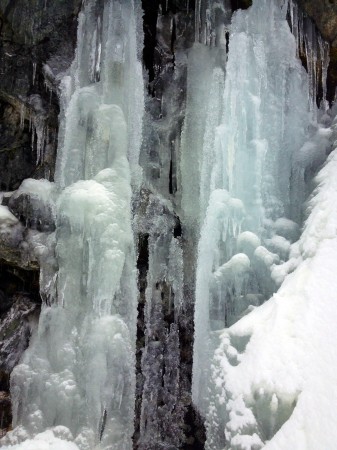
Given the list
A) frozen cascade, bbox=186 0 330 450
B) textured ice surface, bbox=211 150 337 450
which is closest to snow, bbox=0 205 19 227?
frozen cascade, bbox=186 0 330 450

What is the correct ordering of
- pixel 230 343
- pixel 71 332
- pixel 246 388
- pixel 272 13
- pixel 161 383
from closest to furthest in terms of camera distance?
pixel 246 388 < pixel 230 343 < pixel 71 332 < pixel 272 13 < pixel 161 383

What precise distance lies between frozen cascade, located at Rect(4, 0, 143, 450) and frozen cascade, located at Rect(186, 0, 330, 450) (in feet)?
3.16

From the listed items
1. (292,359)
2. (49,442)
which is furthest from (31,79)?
(292,359)

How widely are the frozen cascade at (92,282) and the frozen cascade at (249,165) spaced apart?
96cm

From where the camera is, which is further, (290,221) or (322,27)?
(322,27)

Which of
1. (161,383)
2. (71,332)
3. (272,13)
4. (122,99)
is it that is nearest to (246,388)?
(71,332)

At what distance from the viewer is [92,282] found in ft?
20.4

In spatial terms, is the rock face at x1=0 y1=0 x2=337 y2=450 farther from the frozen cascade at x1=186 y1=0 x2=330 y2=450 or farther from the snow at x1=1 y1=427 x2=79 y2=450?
the snow at x1=1 y1=427 x2=79 y2=450

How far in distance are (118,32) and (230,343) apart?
4591 mm

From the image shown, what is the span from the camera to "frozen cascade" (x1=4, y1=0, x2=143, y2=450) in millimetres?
5977

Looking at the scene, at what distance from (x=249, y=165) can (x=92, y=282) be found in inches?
95.1

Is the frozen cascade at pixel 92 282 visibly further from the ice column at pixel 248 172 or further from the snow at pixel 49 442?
the ice column at pixel 248 172

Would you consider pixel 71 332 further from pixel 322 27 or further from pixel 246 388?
pixel 322 27

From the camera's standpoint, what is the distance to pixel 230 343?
17.3 feet
